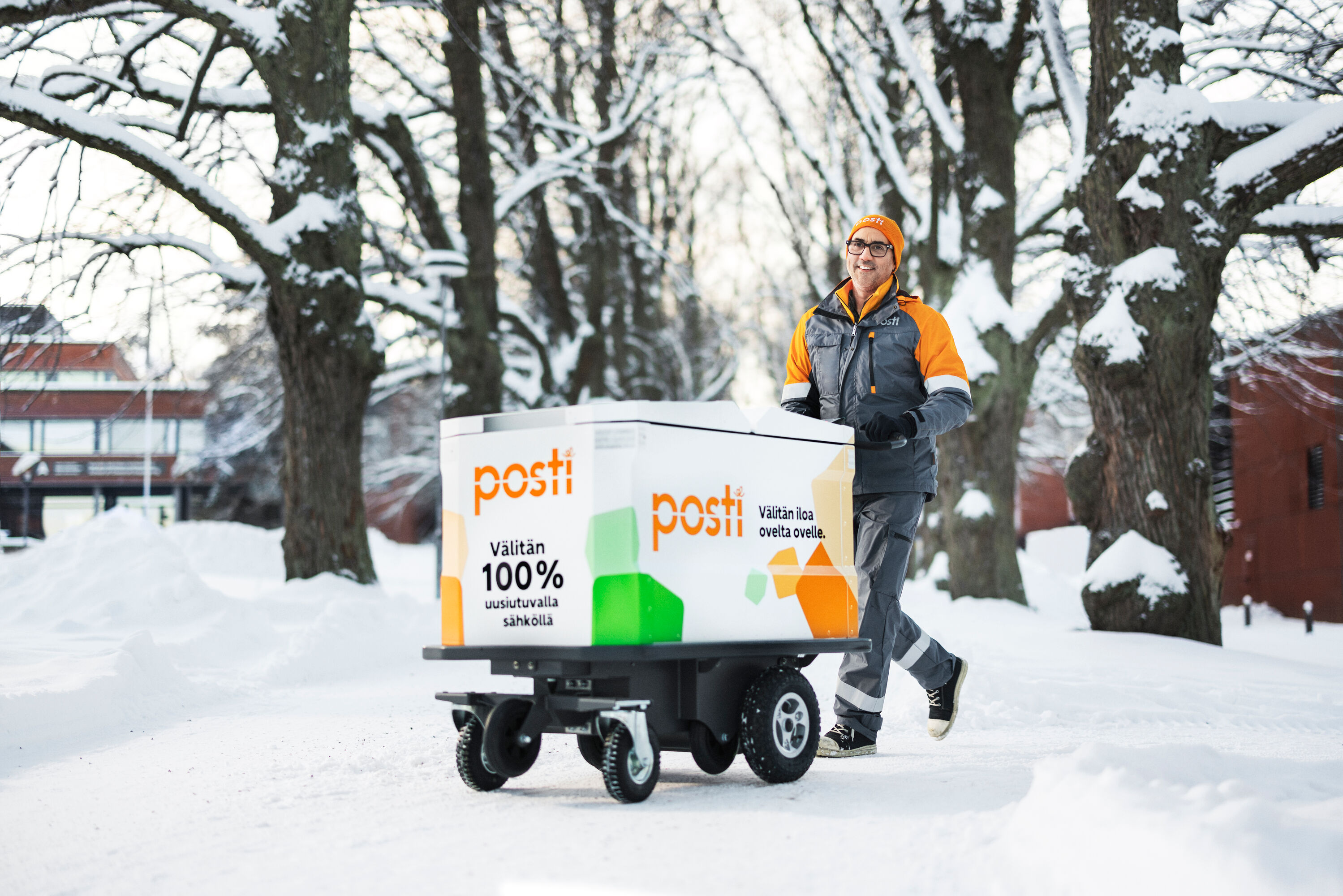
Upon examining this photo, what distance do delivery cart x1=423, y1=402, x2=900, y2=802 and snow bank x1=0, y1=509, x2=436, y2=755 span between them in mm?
2786

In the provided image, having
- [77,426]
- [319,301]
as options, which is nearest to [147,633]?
[319,301]

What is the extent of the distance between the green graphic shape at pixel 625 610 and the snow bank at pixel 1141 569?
6.40m

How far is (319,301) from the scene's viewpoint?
1176 cm

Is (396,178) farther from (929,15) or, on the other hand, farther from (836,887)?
(836,887)

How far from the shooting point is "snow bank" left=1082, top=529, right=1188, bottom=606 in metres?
9.51

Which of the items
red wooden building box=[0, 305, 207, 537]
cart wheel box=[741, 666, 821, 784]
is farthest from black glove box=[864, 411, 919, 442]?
red wooden building box=[0, 305, 207, 537]

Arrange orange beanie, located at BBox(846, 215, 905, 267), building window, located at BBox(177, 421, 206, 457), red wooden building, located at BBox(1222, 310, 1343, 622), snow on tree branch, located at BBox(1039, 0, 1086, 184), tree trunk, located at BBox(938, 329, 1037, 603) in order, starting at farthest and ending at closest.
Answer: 1. building window, located at BBox(177, 421, 206, 457)
2. red wooden building, located at BBox(1222, 310, 1343, 622)
3. tree trunk, located at BBox(938, 329, 1037, 603)
4. snow on tree branch, located at BBox(1039, 0, 1086, 184)
5. orange beanie, located at BBox(846, 215, 905, 267)

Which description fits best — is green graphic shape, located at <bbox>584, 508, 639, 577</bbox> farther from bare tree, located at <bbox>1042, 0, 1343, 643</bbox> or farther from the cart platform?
bare tree, located at <bbox>1042, 0, 1343, 643</bbox>

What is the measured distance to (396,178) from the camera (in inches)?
667

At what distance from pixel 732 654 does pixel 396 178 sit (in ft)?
45.0

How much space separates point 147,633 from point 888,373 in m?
5.04

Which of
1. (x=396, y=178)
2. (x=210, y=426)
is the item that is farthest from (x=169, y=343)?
(x=210, y=426)

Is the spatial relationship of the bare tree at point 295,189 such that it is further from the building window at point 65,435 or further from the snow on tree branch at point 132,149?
the building window at point 65,435

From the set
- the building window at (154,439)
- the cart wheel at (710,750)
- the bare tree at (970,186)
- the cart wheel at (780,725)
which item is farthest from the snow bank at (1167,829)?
the building window at (154,439)
